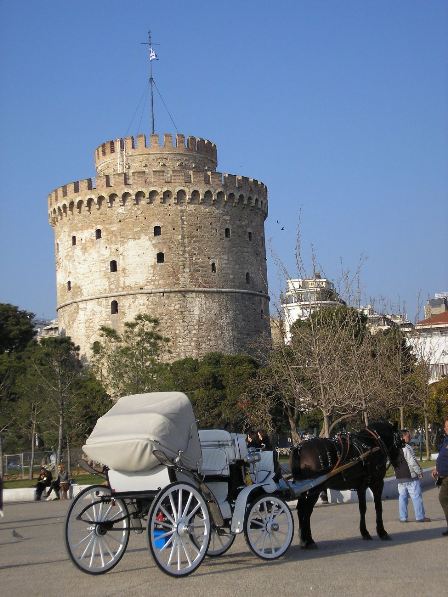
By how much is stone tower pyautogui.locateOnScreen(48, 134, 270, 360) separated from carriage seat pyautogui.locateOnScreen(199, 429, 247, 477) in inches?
1442

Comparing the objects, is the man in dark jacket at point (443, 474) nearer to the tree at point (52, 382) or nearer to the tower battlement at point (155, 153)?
the tree at point (52, 382)

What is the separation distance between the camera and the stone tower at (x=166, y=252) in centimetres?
4678

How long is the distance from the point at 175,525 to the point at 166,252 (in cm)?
3885

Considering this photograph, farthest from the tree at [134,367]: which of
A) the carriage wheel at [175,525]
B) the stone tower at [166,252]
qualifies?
the carriage wheel at [175,525]

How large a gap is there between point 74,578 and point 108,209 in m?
39.9

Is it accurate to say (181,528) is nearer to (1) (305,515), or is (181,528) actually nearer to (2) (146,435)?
(2) (146,435)

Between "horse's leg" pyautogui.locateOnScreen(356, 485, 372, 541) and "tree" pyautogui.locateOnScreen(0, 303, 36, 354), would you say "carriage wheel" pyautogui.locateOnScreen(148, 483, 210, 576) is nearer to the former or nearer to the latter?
"horse's leg" pyautogui.locateOnScreen(356, 485, 372, 541)

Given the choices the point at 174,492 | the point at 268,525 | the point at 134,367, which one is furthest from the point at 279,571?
the point at 134,367

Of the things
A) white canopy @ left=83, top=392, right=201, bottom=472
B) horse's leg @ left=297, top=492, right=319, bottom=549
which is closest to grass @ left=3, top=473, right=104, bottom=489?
horse's leg @ left=297, top=492, right=319, bottom=549

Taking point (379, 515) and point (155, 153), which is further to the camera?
point (155, 153)

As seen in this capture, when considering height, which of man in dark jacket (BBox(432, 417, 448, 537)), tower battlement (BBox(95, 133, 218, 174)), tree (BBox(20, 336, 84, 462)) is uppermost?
tower battlement (BBox(95, 133, 218, 174))

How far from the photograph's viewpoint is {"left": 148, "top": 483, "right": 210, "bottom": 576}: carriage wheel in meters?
8.08

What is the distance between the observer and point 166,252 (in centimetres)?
4681

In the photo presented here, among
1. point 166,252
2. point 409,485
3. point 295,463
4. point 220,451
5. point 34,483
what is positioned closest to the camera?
point 220,451
